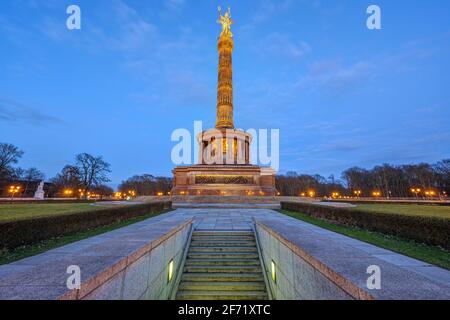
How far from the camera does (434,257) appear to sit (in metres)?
4.65

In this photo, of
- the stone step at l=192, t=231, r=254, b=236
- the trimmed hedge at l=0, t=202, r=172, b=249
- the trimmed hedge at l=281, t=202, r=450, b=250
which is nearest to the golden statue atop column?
the trimmed hedge at l=281, t=202, r=450, b=250

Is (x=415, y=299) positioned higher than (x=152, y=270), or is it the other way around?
(x=415, y=299)

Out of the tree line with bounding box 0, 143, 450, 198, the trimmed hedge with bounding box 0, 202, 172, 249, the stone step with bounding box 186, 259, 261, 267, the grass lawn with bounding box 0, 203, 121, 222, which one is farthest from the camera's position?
the tree line with bounding box 0, 143, 450, 198

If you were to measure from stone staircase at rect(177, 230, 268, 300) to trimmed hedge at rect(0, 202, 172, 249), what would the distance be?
13.6 feet

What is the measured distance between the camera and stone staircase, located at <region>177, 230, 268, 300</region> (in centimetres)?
581

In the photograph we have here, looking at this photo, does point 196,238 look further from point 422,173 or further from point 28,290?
point 422,173

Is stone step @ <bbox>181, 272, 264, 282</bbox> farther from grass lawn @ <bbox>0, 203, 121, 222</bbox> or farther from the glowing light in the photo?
grass lawn @ <bbox>0, 203, 121, 222</bbox>

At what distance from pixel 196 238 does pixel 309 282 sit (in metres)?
5.13

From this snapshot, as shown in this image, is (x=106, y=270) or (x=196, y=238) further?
(x=196, y=238)

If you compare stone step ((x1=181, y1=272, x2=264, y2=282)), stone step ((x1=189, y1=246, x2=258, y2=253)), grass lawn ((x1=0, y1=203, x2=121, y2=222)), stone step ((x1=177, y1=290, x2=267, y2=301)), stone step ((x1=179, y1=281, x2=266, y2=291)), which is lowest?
stone step ((x1=177, y1=290, x2=267, y2=301))

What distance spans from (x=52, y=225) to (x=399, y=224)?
10919 millimetres

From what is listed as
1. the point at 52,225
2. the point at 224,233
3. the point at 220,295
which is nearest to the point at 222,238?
the point at 224,233

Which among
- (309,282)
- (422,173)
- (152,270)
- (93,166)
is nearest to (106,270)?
(152,270)
